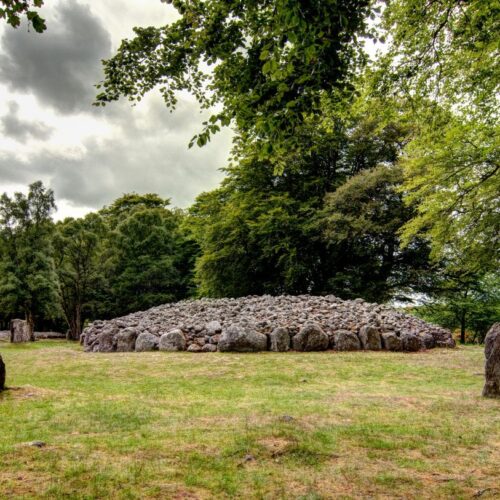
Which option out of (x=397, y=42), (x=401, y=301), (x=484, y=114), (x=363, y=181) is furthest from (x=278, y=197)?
(x=397, y=42)

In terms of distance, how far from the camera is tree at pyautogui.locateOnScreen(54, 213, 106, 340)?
32.0m

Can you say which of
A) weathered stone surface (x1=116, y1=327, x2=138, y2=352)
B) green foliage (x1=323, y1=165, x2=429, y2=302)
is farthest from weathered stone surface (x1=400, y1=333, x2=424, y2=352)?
weathered stone surface (x1=116, y1=327, x2=138, y2=352)

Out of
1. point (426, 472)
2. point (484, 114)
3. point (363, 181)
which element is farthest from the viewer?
point (363, 181)

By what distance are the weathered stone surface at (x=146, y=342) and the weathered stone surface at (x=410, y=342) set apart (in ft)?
28.3

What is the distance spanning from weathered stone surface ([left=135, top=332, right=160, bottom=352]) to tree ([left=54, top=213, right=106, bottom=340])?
19.4 meters

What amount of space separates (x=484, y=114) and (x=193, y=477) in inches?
526

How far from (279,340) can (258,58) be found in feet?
31.8

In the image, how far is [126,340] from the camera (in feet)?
49.2

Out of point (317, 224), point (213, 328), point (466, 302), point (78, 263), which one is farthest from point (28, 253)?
point (466, 302)

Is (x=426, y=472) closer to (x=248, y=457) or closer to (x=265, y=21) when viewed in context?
(x=248, y=457)

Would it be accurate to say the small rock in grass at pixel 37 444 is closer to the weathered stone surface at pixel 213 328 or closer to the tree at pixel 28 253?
the weathered stone surface at pixel 213 328

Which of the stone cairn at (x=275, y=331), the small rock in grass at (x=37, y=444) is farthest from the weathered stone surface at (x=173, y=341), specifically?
the small rock in grass at (x=37, y=444)

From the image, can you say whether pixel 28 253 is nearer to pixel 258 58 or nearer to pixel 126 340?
pixel 126 340

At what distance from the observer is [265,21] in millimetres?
5691
